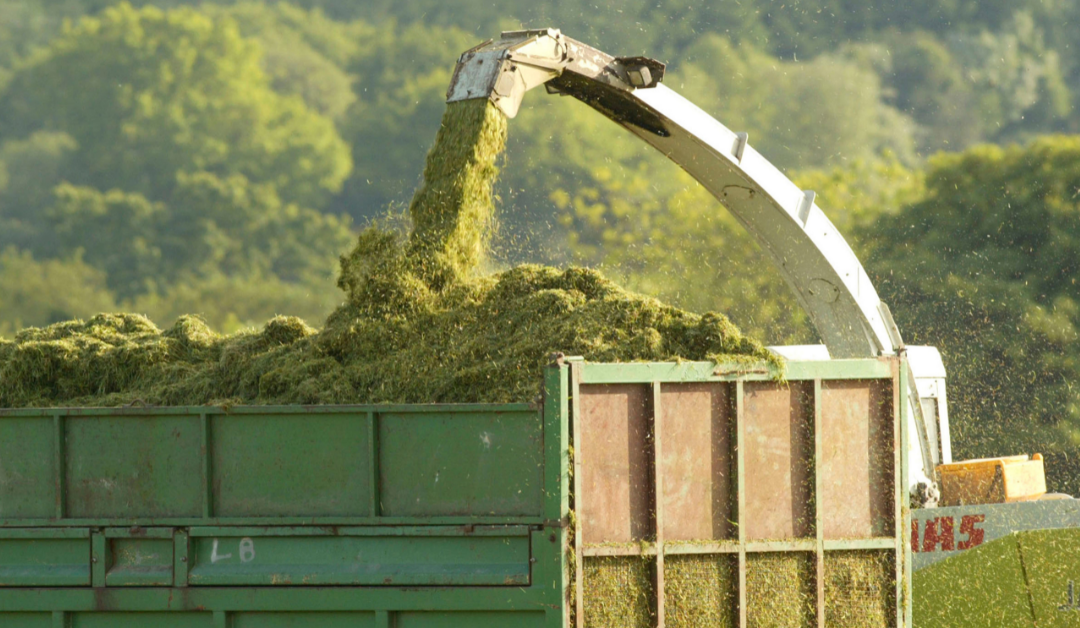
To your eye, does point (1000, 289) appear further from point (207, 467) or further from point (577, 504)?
point (207, 467)

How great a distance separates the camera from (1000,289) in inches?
921

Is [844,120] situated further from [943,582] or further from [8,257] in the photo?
[943,582]

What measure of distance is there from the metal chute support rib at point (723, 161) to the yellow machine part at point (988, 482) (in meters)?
0.18

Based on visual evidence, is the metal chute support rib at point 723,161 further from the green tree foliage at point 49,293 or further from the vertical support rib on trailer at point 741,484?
the green tree foliage at point 49,293

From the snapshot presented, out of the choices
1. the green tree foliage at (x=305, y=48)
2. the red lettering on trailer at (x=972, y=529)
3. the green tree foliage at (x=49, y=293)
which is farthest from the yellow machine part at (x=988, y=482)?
the green tree foliage at (x=305, y=48)

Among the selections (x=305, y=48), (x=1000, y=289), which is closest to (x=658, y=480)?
(x=1000, y=289)

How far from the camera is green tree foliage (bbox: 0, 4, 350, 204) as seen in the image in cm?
5411

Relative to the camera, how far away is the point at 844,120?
5372 cm

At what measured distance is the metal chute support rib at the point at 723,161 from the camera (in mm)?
6914

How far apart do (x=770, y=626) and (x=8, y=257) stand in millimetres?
47976

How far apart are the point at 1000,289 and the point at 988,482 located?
1684cm

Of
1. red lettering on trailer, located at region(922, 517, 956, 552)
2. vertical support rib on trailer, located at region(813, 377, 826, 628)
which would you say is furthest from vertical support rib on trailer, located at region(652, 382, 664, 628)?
red lettering on trailer, located at region(922, 517, 956, 552)

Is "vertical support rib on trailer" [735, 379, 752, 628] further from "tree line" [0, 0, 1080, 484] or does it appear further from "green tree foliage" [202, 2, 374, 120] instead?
"green tree foliage" [202, 2, 374, 120]

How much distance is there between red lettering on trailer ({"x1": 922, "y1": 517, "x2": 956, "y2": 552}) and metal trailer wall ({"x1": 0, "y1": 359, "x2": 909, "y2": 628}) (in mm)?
1869
